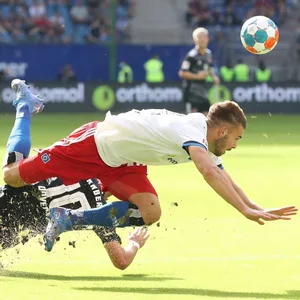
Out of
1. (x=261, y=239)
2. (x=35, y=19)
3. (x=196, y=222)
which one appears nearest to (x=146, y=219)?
(x=261, y=239)

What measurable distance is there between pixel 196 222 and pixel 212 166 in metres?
3.53

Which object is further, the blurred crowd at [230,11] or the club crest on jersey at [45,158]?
the blurred crowd at [230,11]

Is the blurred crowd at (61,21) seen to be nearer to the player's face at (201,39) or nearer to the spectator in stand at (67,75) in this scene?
the spectator in stand at (67,75)

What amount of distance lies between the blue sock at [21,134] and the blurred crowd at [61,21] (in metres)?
22.4

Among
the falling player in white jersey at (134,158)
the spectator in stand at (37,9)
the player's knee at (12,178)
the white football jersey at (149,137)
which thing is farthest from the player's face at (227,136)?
the spectator in stand at (37,9)

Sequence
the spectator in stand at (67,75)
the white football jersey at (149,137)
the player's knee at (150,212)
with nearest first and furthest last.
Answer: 1. the white football jersey at (149,137)
2. the player's knee at (150,212)
3. the spectator in stand at (67,75)

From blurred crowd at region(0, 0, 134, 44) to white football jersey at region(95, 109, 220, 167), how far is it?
23811 mm

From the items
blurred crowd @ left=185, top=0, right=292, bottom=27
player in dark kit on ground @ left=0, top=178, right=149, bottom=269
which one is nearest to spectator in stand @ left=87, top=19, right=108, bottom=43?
blurred crowd @ left=185, top=0, right=292, bottom=27

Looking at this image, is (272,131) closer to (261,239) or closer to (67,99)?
(67,99)

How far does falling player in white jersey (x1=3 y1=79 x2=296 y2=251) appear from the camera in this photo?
267 inches

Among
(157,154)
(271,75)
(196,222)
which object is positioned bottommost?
(271,75)

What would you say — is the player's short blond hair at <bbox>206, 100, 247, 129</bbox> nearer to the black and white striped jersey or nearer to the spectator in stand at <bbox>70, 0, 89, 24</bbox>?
the black and white striped jersey

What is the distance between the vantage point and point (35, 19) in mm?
31891

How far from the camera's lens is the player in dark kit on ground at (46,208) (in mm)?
7508
